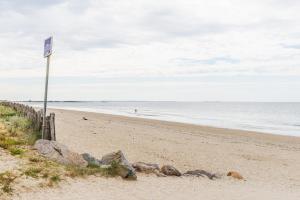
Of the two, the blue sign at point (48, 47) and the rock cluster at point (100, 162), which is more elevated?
the blue sign at point (48, 47)

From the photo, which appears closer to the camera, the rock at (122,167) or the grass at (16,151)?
the rock at (122,167)

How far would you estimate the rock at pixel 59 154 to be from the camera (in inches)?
454

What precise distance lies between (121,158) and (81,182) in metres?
1.73

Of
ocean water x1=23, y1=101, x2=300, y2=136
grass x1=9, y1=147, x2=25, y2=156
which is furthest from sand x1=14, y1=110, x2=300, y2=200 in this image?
ocean water x1=23, y1=101, x2=300, y2=136

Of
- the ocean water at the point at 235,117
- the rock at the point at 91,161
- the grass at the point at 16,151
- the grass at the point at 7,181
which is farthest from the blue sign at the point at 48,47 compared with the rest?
the ocean water at the point at 235,117

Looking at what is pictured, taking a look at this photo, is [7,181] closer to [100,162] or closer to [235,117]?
[100,162]

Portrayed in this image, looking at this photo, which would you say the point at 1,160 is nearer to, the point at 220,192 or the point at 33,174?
the point at 33,174

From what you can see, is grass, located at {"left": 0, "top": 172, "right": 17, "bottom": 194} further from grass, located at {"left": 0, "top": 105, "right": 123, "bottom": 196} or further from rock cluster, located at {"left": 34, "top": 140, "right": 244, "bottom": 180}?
rock cluster, located at {"left": 34, "top": 140, "right": 244, "bottom": 180}

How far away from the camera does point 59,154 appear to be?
11859mm

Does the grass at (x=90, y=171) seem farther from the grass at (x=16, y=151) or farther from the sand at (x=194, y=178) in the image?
the grass at (x=16, y=151)

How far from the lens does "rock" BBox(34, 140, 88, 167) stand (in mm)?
11539

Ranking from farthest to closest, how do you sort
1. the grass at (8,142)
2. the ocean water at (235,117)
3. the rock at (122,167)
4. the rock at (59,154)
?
the ocean water at (235,117), the grass at (8,142), the rock at (59,154), the rock at (122,167)

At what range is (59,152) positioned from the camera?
39.3ft

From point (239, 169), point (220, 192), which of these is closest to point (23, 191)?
point (220, 192)
